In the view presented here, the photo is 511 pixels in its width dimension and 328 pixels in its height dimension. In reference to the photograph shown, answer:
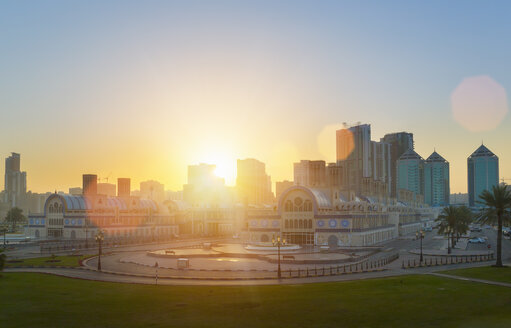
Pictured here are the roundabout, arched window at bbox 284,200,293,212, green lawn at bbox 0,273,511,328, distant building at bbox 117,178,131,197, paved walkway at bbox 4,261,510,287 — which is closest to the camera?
green lawn at bbox 0,273,511,328

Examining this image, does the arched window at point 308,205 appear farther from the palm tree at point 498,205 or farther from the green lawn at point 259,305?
the green lawn at point 259,305

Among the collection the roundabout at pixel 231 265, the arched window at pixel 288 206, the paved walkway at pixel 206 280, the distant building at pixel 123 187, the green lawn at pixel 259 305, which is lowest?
the roundabout at pixel 231 265

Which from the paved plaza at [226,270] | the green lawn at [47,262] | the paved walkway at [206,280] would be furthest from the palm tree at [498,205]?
the green lawn at [47,262]

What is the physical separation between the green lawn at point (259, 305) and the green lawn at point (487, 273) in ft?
19.5

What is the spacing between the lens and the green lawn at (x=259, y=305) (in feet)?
94.7

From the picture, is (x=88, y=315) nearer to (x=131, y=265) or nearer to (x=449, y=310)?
(x=449, y=310)

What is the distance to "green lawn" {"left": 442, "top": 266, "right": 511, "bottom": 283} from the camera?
48.3 m

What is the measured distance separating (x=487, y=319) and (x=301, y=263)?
36.4 metres

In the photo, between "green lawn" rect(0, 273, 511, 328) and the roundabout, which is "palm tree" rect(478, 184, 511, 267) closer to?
the roundabout

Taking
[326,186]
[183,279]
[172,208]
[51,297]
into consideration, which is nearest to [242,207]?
[172,208]

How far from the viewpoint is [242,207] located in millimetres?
167875

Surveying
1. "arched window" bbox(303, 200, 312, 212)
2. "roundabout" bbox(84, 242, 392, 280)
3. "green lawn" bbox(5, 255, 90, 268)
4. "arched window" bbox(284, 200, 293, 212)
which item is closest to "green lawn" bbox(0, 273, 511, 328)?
"roundabout" bbox(84, 242, 392, 280)

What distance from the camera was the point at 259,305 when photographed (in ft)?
112

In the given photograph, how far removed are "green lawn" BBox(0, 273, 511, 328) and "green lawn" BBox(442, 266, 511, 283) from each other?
5.96 meters
